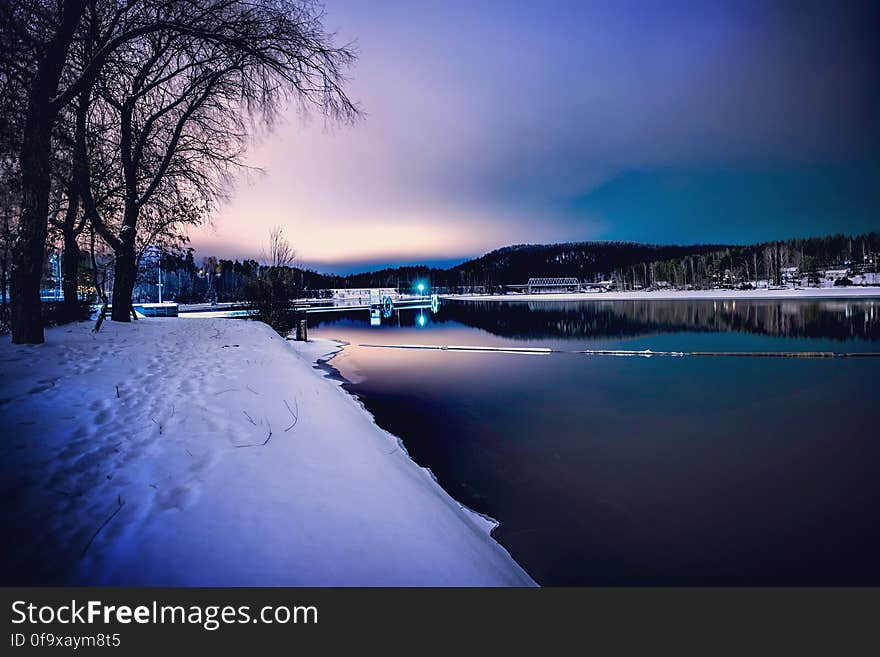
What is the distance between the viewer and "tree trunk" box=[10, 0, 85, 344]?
7.18 meters

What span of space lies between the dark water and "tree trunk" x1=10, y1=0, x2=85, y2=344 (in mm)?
7443

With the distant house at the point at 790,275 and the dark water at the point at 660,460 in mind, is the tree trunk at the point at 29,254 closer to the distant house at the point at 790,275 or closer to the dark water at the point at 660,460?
the dark water at the point at 660,460

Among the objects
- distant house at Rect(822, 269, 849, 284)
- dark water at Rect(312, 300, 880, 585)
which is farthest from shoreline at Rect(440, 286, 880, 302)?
dark water at Rect(312, 300, 880, 585)

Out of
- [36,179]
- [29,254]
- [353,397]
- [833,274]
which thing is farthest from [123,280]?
[833,274]

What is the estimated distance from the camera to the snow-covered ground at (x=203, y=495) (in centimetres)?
267

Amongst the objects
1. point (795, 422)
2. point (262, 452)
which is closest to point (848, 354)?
point (795, 422)

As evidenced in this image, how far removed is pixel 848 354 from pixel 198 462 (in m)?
23.9

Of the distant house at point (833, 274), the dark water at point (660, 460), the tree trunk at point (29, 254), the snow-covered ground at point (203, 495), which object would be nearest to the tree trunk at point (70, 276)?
the tree trunk at point (29, 254)

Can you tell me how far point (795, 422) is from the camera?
30.4 feet

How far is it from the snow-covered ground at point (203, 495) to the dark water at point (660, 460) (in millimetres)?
1120

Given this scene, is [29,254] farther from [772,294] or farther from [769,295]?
[772,294]

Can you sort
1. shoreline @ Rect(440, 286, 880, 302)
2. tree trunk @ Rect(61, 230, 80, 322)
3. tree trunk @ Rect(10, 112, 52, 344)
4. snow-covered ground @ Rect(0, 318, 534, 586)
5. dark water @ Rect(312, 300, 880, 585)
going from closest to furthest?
snow-covered ground @ Rect(0, 318, 534, 586), dark water @ Rect(312, 300, 880, 585), tree trunk @ Rect(10, 112, 52, 344), tree trunk @ Rect(61, 230, 80, 322), shoreline @ Rect(440, 286, 880, 302)

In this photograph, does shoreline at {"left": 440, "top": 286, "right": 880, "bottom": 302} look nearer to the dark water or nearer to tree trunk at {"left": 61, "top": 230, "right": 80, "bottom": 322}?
the dark water
